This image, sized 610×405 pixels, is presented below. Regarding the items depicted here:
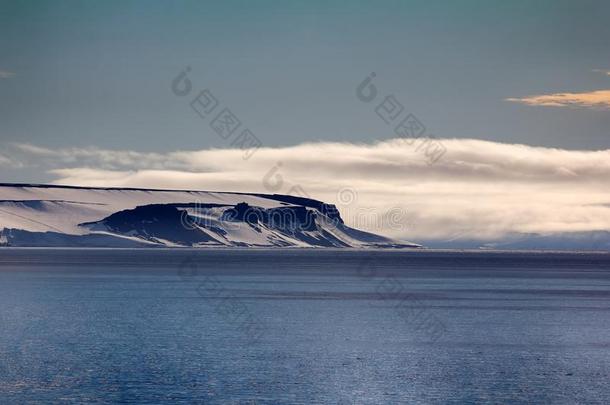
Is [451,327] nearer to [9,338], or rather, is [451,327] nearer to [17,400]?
[9,338]

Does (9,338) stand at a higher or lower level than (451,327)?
higher

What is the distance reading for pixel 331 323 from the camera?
7250 cm

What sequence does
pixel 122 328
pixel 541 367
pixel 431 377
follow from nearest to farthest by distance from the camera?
1. pixel 431 377
2. pixel 541 367
3. pixel 122 328

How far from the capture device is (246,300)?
98312mm

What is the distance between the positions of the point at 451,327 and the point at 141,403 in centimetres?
3711

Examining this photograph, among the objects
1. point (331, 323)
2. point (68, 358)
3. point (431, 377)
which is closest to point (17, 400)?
point (68, 358)

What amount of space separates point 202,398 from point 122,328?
29.9 meters

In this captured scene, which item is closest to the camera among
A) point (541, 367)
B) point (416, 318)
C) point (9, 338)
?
point (541, 367)

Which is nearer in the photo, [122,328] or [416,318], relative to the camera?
[122,328]

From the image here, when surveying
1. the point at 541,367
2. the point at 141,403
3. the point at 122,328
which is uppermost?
the point at 122,328

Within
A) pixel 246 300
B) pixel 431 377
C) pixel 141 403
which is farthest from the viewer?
pixel 246 300

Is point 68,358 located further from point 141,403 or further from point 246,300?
point 246,300

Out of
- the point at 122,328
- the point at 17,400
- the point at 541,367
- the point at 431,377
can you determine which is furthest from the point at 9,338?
the point at 541,367

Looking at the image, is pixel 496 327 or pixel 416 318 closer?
pixel 496 327
